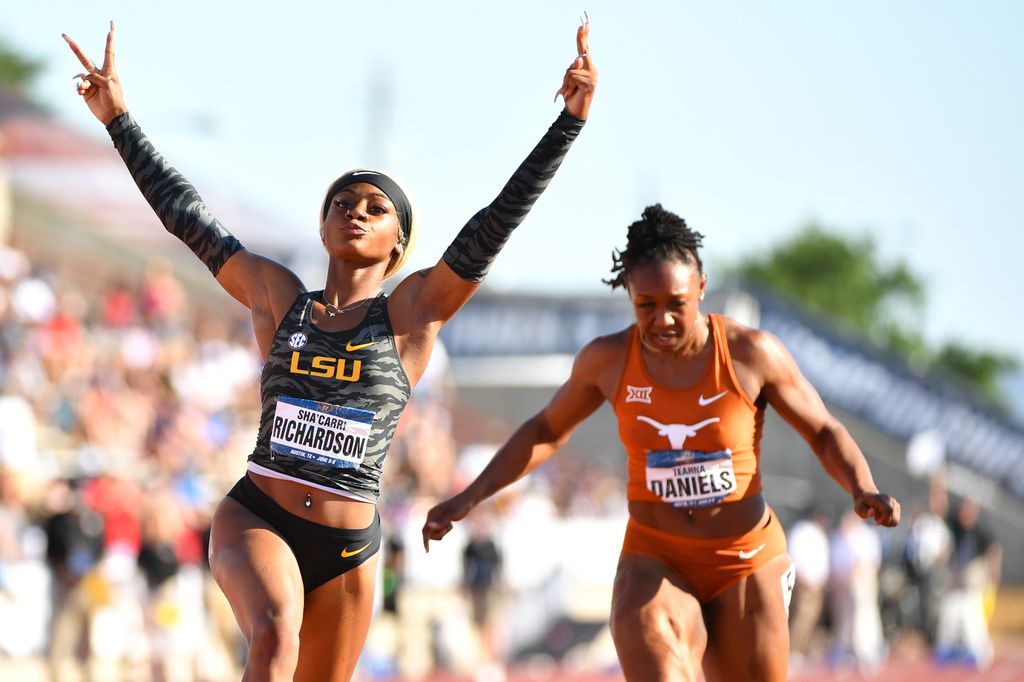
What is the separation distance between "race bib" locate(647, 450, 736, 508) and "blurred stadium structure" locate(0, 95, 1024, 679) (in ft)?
34.6

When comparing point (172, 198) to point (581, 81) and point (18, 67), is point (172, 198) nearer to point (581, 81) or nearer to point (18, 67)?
point (581, 81)

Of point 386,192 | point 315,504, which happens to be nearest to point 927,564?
point 386,192

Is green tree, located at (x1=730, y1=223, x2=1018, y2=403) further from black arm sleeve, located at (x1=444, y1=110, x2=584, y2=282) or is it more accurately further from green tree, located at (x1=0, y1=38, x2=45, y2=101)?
black arm sleeve, located at (x1=444, y1=110, x2=584, y2=282)

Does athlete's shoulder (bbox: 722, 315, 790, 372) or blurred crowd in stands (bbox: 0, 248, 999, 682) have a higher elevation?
athlete's shoulder (bbox: 722, 315, 790, 372)

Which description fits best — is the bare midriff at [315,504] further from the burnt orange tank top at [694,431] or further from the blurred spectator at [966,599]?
the blurred spectator at [966,599]

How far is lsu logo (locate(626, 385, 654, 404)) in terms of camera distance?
6.25 metres

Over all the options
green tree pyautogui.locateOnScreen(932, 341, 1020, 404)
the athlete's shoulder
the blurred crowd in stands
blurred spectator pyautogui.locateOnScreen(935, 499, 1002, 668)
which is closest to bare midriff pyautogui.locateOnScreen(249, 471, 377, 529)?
the athlete's shoulder

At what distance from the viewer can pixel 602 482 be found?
25.5 metres

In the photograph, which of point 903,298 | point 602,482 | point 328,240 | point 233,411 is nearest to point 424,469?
point 233,411

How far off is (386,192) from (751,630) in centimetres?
225

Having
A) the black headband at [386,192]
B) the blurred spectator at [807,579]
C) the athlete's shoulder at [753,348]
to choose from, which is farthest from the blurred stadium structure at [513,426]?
the black headband at [386,192]

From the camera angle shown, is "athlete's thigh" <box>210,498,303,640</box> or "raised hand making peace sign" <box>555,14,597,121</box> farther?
"raised hand making peace sign" <box>555,14,597,121</box>

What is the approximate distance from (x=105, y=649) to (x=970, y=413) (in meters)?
21.5

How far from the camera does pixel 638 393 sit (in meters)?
6.28
